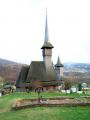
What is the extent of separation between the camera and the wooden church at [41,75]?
56906 mm

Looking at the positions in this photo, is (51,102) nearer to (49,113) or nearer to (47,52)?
(49,113)

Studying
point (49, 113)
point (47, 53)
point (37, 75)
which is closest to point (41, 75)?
point (37, 75)

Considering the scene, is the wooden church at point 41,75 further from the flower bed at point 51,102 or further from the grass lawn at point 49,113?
the grass lawn at point 49,113

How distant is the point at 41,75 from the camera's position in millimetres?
57938

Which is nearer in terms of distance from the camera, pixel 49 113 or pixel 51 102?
pixel 49 113

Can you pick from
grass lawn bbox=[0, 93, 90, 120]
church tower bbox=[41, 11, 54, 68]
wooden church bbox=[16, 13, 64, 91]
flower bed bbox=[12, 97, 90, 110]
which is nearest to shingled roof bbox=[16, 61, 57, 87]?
wooden church bbox=[16, 13, 64, 91]

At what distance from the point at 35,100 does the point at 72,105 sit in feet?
16.5

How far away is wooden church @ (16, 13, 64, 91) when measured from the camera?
5691cm

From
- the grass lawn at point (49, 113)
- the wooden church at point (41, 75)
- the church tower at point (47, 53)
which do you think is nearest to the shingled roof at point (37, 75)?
the wooden church at point (41, 75)

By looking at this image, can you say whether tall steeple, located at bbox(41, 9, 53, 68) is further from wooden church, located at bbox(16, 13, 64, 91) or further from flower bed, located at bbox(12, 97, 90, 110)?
flower bed, located at bbox(12, 97, 90, 110)

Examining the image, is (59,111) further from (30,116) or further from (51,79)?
(51,79)

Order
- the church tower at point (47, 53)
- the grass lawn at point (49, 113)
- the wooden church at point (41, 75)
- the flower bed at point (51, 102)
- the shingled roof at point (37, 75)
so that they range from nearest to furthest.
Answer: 1. the grass lawn at point (49, 113)
2. the flower bed at point (51, 102)
3. the wooden church at point (41, 75)
4. the shingled roof at point (37, 75)
5. the church tower at point (47, 53)

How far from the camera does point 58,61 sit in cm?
7062

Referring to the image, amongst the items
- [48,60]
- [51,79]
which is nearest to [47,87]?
[51,79]
